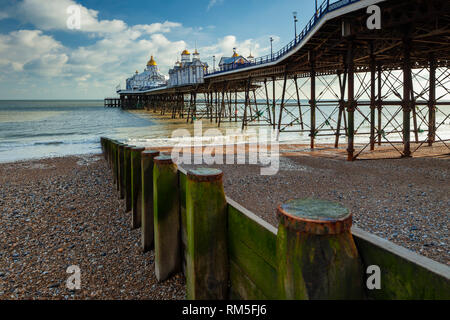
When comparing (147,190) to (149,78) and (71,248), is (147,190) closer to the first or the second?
(71,248)

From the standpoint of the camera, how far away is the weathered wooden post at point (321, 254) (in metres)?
1.38

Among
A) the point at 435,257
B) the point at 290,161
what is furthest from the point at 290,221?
the point at 290,161

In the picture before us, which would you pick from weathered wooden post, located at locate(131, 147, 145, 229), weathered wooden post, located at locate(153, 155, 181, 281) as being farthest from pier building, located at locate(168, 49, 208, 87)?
weathered wooden post, located at locate(153, 155, 181, 281)

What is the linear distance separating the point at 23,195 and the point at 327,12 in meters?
11.9


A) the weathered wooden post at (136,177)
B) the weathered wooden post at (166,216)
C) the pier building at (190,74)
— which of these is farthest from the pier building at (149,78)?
the weathered wooden post at (166,216)

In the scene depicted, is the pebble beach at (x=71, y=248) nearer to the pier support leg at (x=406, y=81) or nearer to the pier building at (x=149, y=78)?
the pier support leg at (x=406, y=81)

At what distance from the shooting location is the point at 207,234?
8.50 ft

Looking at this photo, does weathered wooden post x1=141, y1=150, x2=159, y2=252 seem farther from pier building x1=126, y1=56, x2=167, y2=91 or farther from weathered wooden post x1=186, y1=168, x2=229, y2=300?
pier building x1=126, y1=56, x2=167, y2=91

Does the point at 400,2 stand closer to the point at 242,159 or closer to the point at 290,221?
the point at 242,159

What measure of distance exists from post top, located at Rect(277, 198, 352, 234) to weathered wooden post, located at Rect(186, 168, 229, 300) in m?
1.07

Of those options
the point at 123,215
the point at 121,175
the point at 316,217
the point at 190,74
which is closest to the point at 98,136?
the point at 190,74

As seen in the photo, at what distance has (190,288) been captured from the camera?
9.37 ft

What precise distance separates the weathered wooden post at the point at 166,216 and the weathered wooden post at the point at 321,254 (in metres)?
2.38

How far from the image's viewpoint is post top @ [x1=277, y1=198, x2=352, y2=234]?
136 cm
